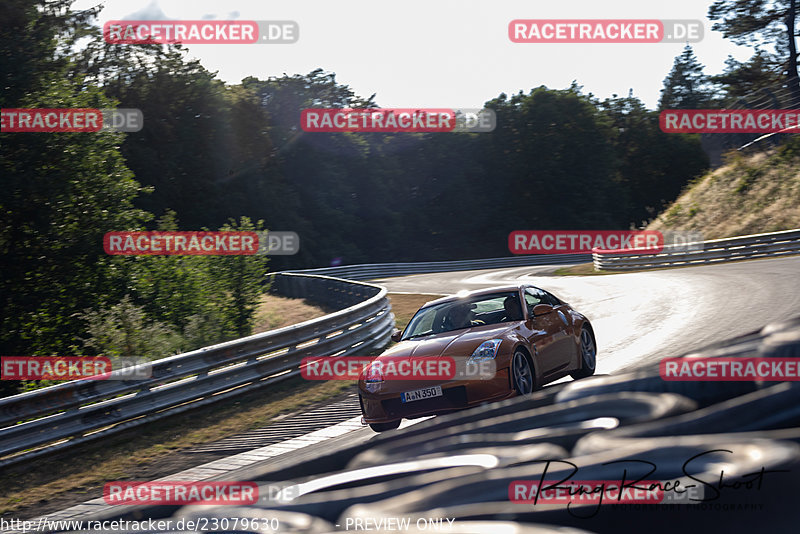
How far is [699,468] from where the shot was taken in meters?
2.17

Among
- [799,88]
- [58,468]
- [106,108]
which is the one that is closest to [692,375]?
[58,468]

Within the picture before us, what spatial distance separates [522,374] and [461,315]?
1199 millimetres

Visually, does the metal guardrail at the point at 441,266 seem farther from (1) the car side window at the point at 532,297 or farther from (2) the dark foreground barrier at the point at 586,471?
(2) the dark foreground barrier at the point at 586,471

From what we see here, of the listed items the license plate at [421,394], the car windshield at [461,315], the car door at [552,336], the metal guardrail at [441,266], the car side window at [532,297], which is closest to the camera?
the license plate at [421,394]

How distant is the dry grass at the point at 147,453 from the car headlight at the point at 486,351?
2845mm

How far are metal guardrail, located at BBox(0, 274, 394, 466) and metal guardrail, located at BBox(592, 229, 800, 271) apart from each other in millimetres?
19630

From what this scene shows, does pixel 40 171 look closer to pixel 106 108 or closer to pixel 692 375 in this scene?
pixel 106 108

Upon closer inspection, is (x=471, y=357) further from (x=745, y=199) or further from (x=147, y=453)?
(x=745, y=199)

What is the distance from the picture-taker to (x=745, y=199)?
123 ft

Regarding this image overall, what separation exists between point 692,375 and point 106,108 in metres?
20.4

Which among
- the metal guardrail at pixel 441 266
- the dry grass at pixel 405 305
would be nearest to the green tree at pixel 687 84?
the metal guardrail at pixel 441 266

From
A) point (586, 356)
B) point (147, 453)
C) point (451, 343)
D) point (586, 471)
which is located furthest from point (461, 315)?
point (586, 471)

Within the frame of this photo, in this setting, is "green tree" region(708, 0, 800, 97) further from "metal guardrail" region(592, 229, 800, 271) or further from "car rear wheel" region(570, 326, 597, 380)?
"car rear wheel" region(570, 326, 597, 380)

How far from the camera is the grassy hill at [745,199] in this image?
34656mm
